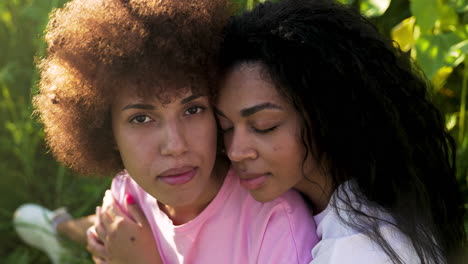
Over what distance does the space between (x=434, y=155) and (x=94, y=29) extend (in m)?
1.09

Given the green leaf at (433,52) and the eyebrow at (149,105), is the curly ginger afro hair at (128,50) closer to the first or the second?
the eyebrow at (149,105)

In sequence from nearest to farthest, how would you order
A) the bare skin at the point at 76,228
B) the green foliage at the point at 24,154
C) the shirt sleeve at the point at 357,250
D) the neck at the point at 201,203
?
the shirt sleeve at the point at 357,250
the neck at the point at 201,203
the bare skin at the point at 76,228
the green foliage at the point at 24,154

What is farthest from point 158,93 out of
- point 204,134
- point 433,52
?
point 433,52

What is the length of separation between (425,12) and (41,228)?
1893 millimetres

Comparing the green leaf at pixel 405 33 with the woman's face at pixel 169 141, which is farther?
the green leaf at pixel 405 33

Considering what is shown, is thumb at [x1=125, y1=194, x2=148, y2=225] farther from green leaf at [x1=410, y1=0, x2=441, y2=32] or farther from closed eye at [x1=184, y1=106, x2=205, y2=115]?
green leaf at [x1=410, y1=0, x2=441, y2=32]

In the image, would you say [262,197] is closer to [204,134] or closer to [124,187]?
[204,134]

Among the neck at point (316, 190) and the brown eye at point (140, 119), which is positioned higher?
the brown eye at point (140, 119)

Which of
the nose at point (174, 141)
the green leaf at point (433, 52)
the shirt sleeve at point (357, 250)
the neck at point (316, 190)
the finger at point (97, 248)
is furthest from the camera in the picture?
the finger at point (97, 248)

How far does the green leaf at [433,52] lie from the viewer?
2.23 metres

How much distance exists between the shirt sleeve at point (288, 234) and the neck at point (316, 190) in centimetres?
5

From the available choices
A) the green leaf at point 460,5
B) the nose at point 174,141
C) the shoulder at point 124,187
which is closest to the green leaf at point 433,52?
the green leaf at point 460,5

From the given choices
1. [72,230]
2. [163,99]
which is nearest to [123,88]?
[163,99]

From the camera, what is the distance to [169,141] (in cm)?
181
